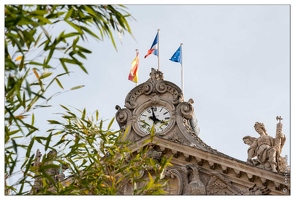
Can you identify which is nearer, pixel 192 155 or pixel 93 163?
pixel 93 163

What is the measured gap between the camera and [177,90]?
34844mm

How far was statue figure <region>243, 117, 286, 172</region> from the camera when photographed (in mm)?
32875

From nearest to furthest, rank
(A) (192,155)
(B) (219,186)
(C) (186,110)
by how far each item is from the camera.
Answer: (B) (219,186), (A) (192,155), (C) (186,110)

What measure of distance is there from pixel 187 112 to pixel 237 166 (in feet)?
8.22

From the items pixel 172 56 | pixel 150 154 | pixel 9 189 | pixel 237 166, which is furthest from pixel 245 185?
pixel 9 189

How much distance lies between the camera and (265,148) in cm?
3309

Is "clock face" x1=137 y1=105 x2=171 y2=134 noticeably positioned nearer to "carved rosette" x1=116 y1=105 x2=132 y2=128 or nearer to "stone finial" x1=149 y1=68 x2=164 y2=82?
"carved rosette" x1=116 y1=105 x2=132 y2=128

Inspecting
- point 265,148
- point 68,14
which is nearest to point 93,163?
point 68,14

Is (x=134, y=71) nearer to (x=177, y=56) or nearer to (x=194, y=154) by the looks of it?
(x=177, y=56)

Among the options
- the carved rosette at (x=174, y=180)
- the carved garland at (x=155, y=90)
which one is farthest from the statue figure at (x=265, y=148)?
the carved garland at (x=155, y=90)

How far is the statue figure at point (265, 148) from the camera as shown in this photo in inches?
1294

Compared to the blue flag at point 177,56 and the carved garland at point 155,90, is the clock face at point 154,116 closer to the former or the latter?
the carved garland at point 155,90

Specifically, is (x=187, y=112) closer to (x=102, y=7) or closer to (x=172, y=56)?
(x=172, y=56)

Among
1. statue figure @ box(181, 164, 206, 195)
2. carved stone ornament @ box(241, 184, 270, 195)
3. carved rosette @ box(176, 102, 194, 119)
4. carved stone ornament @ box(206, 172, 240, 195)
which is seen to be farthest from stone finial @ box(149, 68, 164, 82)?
carved stone ornament @ box(241, 184, 270, 195)
